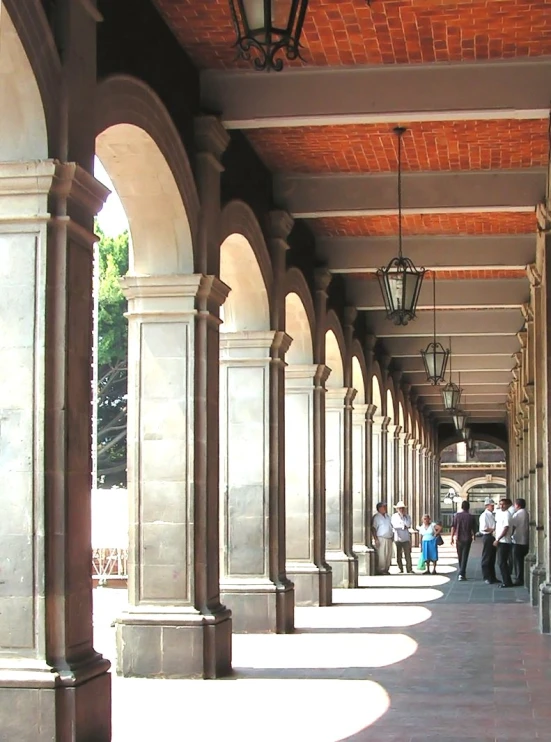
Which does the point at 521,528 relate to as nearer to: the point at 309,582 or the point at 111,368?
the point at 309,582

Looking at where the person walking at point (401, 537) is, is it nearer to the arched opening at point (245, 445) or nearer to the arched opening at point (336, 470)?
the arched opening at point (336, 470)

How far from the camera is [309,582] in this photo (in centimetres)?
1730

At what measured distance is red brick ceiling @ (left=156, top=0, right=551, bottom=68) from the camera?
970 cm

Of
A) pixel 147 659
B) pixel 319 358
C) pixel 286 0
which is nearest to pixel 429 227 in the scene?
pixel 319 358

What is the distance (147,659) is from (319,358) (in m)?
7.98

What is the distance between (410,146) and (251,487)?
4086 millimetres

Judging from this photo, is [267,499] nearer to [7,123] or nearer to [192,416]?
[192,416]

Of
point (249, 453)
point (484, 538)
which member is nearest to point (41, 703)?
point (249, 453)

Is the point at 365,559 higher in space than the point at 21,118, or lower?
lower

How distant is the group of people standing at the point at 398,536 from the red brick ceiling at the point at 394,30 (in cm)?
1454

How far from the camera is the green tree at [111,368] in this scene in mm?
41812

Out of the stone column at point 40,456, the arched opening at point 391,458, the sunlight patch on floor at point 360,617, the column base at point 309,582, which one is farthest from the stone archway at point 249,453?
the arched opening at point 391,458

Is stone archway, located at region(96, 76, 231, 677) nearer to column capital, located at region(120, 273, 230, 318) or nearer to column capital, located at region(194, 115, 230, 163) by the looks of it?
column capital, located at region(120, 273, 230, 318)

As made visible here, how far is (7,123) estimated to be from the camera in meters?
7.25
